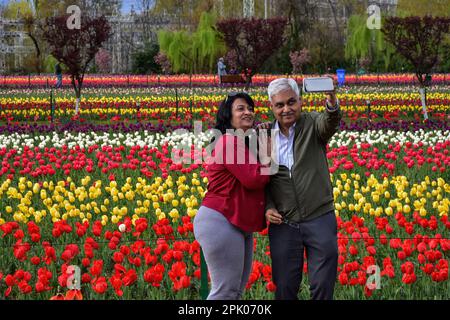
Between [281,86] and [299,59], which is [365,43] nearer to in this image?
[299,59]

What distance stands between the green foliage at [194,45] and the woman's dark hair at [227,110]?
103 ft

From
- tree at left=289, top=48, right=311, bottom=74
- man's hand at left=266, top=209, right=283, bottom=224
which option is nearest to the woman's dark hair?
man's hand at left=266, top=209, right=283, bottom=224

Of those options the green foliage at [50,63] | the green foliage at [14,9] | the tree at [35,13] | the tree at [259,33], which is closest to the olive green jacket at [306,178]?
the tree at [259,33]

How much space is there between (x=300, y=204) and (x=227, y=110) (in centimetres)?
56

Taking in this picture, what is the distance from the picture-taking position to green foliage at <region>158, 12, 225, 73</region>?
35.0m

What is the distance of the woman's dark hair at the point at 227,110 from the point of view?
11.6ft

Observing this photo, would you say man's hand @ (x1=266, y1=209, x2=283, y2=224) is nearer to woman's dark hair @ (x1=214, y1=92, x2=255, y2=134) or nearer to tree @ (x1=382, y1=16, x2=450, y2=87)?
woman's dark hair @ (x1=214, y1=92, x2=255, y2=134)

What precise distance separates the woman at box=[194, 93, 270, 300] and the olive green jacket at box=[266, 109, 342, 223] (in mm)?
108

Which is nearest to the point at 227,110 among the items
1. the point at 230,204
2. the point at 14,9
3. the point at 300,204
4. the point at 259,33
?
the point at 230,204

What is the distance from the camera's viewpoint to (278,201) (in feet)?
12.0

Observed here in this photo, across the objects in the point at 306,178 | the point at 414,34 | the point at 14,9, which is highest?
the point at 14,9

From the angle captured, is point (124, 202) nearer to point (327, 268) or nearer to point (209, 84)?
point (327, 268)

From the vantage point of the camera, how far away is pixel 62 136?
12828 mm
